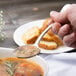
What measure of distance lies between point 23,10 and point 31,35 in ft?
1.26

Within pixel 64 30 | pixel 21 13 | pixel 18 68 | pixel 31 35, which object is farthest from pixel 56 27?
pixel 21 13

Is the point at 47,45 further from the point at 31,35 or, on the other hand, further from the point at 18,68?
the point at 18,68

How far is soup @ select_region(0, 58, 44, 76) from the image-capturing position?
27.1 inches

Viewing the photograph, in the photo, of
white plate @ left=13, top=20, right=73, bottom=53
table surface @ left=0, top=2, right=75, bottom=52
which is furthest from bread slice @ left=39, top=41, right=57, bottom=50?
table surface @ left=0, top=2, right=75, bottom=52

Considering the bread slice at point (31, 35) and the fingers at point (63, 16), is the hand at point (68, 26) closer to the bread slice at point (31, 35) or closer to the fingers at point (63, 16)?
the fingers at point (63, 16)

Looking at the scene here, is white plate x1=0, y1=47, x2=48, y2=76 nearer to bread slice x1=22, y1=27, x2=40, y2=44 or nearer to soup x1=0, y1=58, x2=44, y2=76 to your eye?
soup x1=0, y1=58, x2=44, y2=76

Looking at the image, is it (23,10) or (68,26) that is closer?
(68,26)

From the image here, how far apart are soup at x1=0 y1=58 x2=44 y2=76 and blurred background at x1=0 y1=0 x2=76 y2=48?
273mm

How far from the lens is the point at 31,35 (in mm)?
990

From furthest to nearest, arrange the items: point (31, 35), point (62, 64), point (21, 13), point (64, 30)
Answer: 1. point (21, 13)
2. point (31, 35)
3. point (62, 64)
4. point (64, 30)

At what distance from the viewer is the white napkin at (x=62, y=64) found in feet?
2.55

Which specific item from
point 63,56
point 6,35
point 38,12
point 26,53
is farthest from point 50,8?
point 26,53

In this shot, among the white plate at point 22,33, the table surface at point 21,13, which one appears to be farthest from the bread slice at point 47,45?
the table surface at point 21,13

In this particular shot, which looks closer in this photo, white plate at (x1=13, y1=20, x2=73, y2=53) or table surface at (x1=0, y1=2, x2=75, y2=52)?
white plate at (x1=13, y1=20, x2=73, y2=53)
